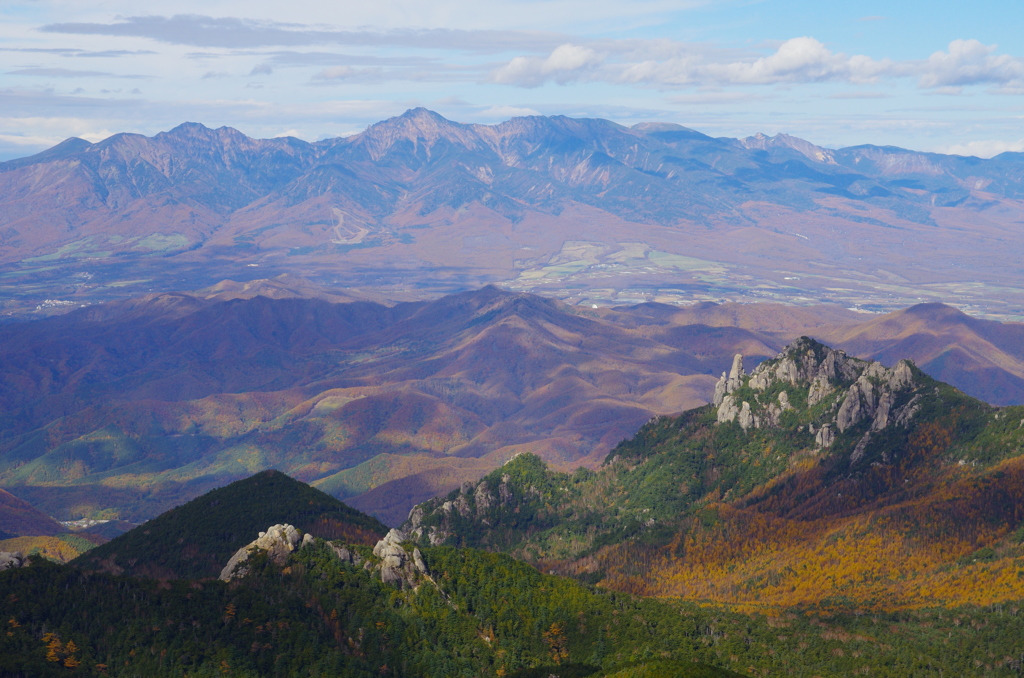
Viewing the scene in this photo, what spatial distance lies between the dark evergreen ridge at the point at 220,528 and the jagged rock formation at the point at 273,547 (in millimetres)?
24690

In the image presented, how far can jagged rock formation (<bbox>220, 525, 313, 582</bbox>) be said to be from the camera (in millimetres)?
116000

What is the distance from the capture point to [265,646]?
104125 millimetres

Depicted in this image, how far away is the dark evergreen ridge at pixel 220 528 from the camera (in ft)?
488

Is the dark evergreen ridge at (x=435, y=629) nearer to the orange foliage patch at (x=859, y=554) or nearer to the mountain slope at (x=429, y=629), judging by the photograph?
the mountain slope at (x=429, y=629)

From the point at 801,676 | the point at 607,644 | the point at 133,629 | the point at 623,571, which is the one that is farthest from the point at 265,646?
the point at 623,571

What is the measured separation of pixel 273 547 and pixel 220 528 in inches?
1776

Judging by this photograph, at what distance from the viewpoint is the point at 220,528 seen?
15875 cm

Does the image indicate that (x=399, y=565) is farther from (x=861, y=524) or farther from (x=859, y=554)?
(x=861, y=524)

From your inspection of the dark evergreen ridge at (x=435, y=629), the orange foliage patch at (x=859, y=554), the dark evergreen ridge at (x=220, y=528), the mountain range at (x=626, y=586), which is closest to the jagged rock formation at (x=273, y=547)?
the mountain range at (x=626, y=586)

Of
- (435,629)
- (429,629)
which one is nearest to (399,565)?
(429,629)

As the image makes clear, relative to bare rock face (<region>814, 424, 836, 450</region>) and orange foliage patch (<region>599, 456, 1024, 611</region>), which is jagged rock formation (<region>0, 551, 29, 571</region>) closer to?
orange foliage patch (<region>599, 456, 1024, 611</region>)

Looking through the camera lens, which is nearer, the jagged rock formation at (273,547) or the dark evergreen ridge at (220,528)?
the jagged rock formation at (273,547)

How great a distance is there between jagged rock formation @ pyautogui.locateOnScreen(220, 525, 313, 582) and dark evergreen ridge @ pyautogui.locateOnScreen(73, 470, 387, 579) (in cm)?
2469

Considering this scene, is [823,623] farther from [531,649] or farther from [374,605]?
[374,605]
